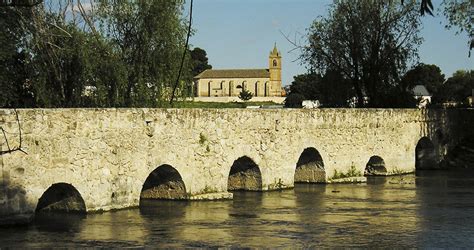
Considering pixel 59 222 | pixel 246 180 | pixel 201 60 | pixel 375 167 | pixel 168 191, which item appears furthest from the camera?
pixel 201 60

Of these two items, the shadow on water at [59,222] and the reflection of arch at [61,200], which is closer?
the shadow on water at [59,222]

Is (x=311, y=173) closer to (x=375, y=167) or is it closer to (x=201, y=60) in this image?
(x=375, y=167)

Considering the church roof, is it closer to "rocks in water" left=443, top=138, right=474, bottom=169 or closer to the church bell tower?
the church bell tower

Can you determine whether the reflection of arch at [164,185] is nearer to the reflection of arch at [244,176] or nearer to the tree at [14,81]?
the reflection of arch at [244,176]

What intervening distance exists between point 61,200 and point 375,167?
1434 centimetres

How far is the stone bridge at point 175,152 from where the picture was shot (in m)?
14.4

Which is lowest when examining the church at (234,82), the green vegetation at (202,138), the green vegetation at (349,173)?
the green vegetation at (349,173)

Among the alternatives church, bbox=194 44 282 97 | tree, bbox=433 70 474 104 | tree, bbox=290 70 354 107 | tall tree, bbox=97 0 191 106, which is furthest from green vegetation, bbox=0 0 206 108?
church, bbox=194 44 282 97

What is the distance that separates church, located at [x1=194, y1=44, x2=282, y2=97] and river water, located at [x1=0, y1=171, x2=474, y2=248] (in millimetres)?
86502

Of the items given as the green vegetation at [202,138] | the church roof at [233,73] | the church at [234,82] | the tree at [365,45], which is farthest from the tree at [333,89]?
the church roof at [233,73]

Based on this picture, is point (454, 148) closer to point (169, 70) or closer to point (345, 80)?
point (345, 80)

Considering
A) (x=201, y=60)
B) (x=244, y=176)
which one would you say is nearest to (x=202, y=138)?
(x=244, y=176)

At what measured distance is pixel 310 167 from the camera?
80.2 feet

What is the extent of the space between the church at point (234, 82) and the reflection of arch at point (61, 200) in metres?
91.4
